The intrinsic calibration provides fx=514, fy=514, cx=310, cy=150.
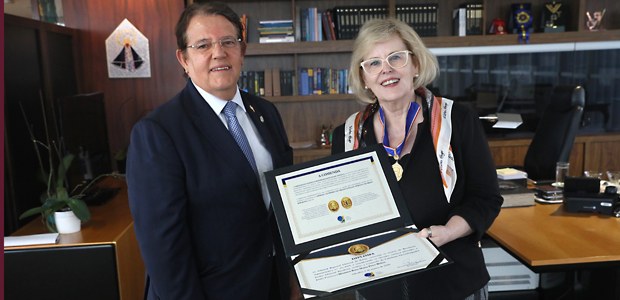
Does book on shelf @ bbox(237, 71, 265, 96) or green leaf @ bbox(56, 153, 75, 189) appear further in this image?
book on shelf @ bbox(237, 71, 265, 96)

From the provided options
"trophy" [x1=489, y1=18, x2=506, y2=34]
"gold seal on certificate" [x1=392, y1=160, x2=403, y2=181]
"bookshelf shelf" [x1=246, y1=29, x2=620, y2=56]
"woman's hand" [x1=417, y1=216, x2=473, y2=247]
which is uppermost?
"trophy" [x1=489, y1=18, x2=506, y2=34]

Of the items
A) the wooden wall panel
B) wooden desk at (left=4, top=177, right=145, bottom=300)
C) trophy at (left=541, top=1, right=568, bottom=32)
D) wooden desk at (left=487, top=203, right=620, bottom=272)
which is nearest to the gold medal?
wooden desk at (left=487, top=203, right=620, bottom=272)

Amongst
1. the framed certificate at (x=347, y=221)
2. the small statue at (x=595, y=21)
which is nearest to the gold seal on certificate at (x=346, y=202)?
the framed certificate at (x=347, y=221)

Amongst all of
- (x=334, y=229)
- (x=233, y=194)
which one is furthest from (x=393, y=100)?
(x=233, y=194)

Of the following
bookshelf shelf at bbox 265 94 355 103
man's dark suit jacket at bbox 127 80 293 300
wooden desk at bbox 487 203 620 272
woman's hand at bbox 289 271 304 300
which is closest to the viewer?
man's dark suit jacket at bbox 127 80 293 300

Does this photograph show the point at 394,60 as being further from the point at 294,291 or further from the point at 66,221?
the point at 66,221

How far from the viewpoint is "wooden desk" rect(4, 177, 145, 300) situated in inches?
100

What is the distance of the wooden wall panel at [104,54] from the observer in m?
4.69

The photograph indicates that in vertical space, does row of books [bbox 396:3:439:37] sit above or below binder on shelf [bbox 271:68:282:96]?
above

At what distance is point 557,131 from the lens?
152 inches

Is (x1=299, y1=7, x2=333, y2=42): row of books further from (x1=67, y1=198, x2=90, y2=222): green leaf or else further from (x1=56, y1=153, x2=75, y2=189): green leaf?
(x1=67, y1=198, x2=90, y2=222): green leaf

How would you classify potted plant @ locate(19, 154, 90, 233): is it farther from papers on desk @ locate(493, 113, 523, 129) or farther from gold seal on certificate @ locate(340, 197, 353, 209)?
papers on desk @ locate(493, 113, 523, 129)

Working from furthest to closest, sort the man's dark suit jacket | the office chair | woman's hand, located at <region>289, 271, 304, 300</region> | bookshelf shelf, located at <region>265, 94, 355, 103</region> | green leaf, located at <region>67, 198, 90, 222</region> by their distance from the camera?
bookshelf shelf, located at <region>265, 94, 355, 103</region> → the office chair → green leaf, located at <region>67, 198, 90, 222</region> → woman's hand, located at <region>289, 271, 304, 300</region> → the man's dark suit jacket

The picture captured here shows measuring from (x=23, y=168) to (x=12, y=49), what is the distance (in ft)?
2.45
